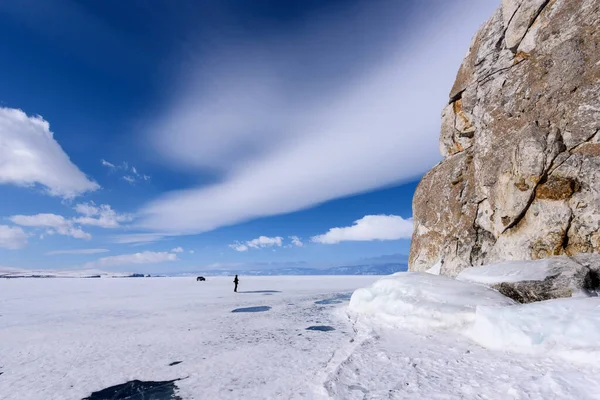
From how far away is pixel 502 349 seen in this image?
32.7 ft

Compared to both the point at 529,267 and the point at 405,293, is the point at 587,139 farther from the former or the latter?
the point at 405,293

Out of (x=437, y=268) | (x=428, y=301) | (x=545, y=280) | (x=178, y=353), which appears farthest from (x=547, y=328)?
(x=437, y=268)

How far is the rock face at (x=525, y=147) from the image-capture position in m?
16.3

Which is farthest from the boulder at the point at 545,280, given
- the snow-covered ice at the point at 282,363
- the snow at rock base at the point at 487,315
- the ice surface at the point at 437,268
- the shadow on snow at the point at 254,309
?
the shadow on snow at the point at 254,309

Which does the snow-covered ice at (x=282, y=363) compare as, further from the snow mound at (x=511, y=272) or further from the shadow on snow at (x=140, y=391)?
the snow mound at (x=511, y=272)

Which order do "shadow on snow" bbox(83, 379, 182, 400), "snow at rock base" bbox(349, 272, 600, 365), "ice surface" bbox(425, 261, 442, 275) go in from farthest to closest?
1. "ice surface" bbox(425, 261, 442, 275)
2. "snow at rock base" bbox(349, 272, 600, 365)
3. "shadow on snow" bbox(83, 379, 182, 400)

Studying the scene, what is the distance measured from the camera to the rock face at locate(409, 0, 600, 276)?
16328mm

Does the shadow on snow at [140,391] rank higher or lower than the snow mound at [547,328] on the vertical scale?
lower

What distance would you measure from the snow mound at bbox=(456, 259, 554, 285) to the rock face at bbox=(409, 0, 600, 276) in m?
2.98

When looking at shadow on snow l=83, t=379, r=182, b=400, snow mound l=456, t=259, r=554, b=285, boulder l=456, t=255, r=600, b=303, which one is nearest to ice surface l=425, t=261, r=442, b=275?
snow mound l=456, t=259, r=554, b=285

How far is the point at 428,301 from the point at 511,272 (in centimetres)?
452

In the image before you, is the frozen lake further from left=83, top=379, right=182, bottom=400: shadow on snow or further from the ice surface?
the ice surface

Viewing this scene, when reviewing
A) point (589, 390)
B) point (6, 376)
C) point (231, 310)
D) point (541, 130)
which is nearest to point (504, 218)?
point (541, 130)

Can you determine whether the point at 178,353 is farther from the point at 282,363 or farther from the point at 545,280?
the point at 545,280
